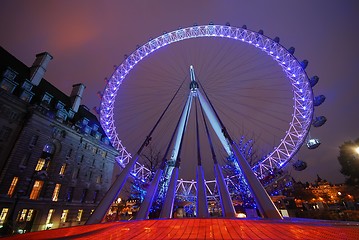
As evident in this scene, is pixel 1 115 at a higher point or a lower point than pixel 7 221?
higher

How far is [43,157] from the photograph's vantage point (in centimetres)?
2995

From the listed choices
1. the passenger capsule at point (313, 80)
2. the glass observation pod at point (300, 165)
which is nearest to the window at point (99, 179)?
the glass observation pod at point (300, 165)

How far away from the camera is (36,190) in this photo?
2805cm

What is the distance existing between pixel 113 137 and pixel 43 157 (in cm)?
1100

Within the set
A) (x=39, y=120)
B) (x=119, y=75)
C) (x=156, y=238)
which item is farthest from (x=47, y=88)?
(x=156, y=238)

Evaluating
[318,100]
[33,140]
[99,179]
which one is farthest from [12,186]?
[318,100]

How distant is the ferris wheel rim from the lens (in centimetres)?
2816

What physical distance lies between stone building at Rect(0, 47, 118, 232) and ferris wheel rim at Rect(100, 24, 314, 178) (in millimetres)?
8973

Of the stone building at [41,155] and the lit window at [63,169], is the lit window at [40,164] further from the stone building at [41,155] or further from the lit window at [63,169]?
the lit window at [63,169]

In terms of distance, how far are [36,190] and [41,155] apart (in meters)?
5.19

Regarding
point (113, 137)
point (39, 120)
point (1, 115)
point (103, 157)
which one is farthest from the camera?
point (103, 157)

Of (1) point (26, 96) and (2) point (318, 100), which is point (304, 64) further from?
(1) point (26, 96)

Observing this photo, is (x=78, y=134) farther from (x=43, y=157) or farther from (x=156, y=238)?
(x=156, y=238)

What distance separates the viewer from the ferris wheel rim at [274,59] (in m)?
28.2
